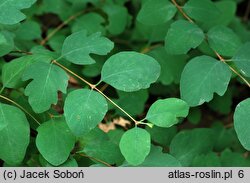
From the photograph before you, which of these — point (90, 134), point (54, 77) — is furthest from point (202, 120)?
point (54, 77)

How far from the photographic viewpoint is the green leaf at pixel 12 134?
4.33 feet

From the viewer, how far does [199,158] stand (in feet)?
5.16

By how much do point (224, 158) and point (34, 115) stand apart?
75 centimetres

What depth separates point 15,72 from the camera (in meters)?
1.44

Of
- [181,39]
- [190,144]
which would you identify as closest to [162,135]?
[190,144]

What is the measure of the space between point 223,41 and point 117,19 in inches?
22.5

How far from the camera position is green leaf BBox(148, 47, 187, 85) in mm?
1854

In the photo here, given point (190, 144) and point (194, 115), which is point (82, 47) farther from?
point (194, 115)

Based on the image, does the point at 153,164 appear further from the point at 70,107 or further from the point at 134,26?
the point at 134,26

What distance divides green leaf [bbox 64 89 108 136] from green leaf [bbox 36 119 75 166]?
0.39ft

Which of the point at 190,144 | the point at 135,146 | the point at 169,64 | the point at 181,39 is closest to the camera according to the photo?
the point at 135,146

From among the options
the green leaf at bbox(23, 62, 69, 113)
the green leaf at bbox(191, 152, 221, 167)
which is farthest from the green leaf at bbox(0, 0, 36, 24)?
the green leaf at bbox(191, 152, 221, 167)

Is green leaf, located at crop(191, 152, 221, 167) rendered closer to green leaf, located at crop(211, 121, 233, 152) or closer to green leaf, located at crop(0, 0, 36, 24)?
green leaf, located at crop(211, 121, 233, 152)

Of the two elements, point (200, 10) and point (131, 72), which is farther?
point (200, 10)
